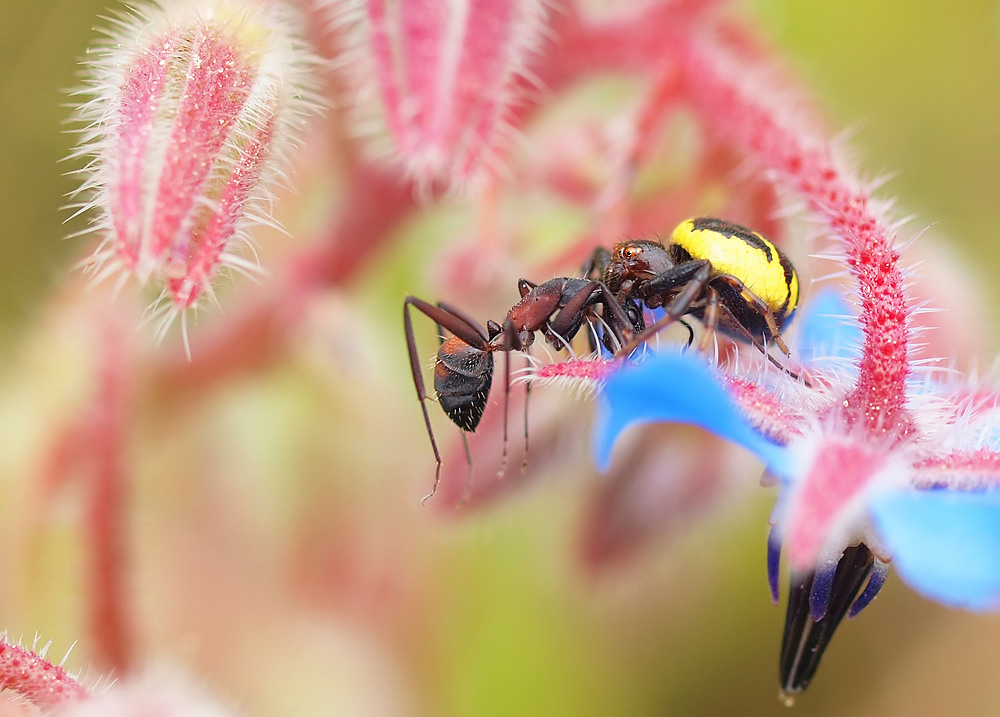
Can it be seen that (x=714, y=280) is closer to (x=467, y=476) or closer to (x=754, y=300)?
(x=754, y=300)

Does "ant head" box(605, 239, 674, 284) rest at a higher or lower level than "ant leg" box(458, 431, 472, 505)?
higher

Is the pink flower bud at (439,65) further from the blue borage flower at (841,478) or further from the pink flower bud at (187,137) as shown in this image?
the blue borage flower at (841,478)

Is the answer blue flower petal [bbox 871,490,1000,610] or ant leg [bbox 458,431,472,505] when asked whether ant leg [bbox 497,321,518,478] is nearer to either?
ant leg [bbox 458,431,472,505]

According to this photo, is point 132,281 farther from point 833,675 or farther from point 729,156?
point 833,675

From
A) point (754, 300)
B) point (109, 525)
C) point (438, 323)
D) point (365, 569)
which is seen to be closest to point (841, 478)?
point (754, 300)

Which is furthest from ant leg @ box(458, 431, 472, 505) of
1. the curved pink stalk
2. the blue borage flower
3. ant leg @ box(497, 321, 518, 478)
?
the curved pink stalk
